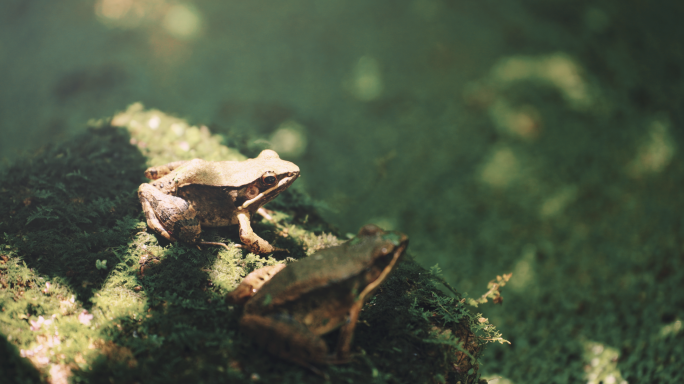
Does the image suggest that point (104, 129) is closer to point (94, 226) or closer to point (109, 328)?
point (94, 226)

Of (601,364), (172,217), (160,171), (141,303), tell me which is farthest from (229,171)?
(601,364)

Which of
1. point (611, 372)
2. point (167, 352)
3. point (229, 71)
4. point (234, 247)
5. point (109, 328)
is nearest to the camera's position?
point (167, 352)

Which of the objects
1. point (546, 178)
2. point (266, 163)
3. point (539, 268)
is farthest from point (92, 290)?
point (546, 178)

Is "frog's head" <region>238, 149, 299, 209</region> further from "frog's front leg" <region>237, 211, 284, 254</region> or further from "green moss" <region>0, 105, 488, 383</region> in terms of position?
"green moss" <region>0, 105, 488, 383</region>

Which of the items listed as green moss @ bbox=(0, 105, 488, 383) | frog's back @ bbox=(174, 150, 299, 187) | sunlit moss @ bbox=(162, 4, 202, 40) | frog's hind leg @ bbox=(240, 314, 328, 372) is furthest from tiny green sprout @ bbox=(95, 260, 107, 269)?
sunlit moss @ bbox=(162, 4, 202, 40)

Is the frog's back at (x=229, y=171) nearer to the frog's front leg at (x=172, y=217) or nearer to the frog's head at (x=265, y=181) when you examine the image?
the frog's head at (x=265, y=181)

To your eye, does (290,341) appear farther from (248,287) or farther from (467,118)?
(467,118)

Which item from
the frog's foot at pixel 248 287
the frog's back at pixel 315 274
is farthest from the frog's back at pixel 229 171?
the frog's back at pixel 315 274
